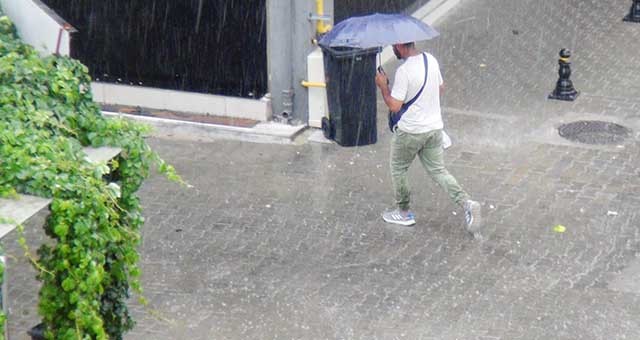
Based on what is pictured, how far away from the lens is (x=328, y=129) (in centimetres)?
1275

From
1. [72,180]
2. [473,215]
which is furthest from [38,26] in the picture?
[473,215]

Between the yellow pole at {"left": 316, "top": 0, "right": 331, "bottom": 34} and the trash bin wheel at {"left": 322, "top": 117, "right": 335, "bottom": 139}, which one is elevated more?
the yellow pole at {"left": 316, "top": 0, "right": 331, "bottom": 34}

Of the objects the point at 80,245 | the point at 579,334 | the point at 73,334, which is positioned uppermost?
the point at 80,245

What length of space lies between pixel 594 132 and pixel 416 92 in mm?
3604

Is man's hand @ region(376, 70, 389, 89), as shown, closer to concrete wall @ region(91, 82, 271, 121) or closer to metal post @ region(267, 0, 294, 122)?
metal post @ region(267, 0, 294, 122)

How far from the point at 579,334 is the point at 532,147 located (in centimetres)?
407

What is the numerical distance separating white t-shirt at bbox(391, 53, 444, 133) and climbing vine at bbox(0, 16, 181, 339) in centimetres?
345

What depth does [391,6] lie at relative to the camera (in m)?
15.7

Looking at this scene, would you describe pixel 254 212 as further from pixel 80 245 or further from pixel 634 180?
pixel 80 245

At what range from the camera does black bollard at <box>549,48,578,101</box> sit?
13.7m

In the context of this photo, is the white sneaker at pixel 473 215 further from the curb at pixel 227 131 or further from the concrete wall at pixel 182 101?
the concrete wall at pixel 182 101

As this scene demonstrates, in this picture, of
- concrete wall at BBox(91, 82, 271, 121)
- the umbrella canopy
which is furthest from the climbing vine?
concrete wall at BBox(91, 82, 271, 121)

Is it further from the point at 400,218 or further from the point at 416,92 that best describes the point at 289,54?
the point at 416,92

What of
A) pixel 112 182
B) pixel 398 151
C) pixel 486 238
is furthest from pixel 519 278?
pixel 112 182
